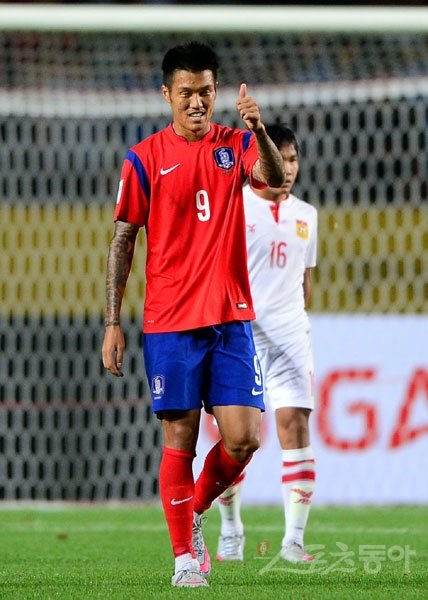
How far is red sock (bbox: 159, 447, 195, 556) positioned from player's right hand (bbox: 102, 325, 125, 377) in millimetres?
359

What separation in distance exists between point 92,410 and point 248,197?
17.0 feet

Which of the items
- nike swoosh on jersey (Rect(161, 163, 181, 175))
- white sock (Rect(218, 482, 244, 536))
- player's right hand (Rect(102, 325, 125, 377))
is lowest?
white sock (Rect(218, 482, 244, 536))

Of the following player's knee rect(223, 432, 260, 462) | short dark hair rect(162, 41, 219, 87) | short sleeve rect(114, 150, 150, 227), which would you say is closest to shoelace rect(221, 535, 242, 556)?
player's knee rect(223, 432, 260, 462)

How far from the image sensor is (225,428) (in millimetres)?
4867

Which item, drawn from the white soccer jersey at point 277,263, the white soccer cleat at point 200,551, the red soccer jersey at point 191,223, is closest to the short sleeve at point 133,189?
the red soccer jersey at point 191,223

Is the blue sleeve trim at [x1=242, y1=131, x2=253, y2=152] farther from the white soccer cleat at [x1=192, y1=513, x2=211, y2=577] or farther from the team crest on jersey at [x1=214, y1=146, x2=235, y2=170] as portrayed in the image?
the white soccer cleat at [x1=192, y1=513, x2=211, y2=577]

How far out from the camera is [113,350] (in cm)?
→ 487

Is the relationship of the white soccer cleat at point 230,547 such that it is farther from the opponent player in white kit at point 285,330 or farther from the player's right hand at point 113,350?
the player's right hand at point 113,350

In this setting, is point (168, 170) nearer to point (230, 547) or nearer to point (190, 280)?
point (190, 280)

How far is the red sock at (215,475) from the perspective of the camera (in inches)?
198

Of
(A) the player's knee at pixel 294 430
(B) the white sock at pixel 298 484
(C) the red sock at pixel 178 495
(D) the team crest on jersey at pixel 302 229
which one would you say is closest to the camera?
(C) the red sock at pixel 178 495

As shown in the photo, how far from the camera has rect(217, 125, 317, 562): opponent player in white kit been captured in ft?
20.0

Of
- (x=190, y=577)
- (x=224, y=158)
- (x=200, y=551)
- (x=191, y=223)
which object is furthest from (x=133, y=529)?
(x=224, y=158)

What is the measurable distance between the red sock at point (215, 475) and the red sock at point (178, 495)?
0.62 ft
